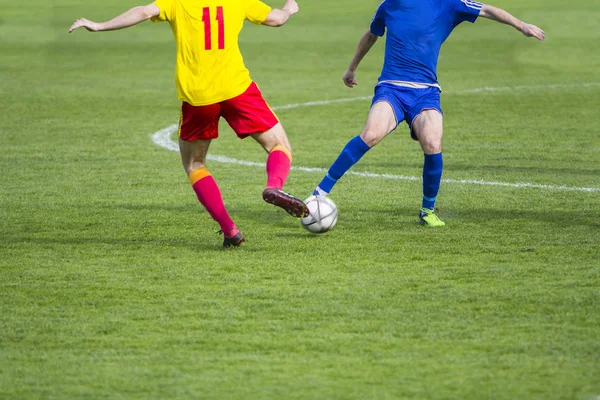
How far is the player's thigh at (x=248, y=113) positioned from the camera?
7535 millimetres

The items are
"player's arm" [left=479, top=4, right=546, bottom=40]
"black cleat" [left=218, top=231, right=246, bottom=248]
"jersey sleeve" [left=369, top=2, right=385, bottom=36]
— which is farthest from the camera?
"jersey sleeve" [left=369, top=2, right=385, bottom=36]

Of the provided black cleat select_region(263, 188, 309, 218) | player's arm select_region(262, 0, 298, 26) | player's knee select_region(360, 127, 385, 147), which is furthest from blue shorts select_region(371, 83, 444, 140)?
black cleat select_region(263, 188, 309, 218)

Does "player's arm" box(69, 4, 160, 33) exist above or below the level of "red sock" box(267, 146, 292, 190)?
above

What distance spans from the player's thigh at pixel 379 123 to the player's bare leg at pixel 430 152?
0.20m

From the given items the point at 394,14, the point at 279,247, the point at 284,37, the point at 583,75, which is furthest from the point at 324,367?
the point at 284,37

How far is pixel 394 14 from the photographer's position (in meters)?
8.38

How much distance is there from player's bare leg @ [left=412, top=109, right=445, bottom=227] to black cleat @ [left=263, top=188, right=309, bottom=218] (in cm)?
150

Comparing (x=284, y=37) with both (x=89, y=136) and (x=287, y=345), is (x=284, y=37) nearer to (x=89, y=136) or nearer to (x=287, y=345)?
(x=89, y=136)

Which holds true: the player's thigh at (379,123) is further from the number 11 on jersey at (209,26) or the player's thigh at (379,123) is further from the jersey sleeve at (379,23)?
the number 11 on jersey at (209,26)

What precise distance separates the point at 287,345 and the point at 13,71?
16.6 meters

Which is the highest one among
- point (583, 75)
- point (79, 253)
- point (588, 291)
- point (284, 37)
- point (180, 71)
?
point (180, 71)

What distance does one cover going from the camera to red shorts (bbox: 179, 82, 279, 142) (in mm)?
7523

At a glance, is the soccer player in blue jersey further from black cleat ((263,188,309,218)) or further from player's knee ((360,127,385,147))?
black cleat ((263,188,309,218))

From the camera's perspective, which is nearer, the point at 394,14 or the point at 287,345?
the point at 287,345
